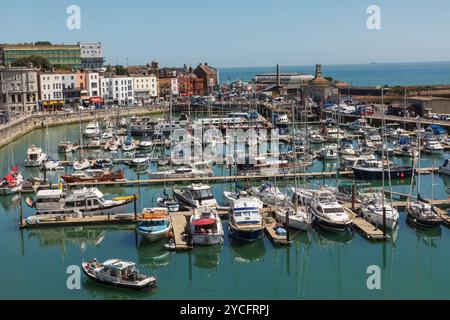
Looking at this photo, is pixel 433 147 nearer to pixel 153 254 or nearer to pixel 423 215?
pixel 423 215

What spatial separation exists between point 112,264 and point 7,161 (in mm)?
25395

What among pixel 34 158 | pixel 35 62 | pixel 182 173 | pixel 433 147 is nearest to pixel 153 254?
pixel 182 173

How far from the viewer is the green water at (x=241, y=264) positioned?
59.1 ft

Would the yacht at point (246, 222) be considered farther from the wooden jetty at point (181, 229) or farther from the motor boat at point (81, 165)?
the motor boat at point (81, 165)

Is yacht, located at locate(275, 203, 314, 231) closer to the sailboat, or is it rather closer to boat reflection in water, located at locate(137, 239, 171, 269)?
the sailboat

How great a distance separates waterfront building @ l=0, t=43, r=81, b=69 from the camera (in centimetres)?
8538

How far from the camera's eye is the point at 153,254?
21.1m

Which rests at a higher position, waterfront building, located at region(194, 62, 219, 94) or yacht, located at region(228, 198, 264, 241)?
waterfront building, located at region(194, 62, 219, 94)

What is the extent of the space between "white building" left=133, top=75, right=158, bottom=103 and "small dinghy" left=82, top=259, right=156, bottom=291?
65678mm

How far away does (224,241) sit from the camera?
2205 centimetres

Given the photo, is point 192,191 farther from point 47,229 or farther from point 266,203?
point 47,229

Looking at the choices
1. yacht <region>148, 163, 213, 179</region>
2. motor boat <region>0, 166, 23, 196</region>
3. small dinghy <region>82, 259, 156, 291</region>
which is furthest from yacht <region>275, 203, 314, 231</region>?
motor boat <region>0, 166, 23, 196</region>

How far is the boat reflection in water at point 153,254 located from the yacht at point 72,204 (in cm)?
341

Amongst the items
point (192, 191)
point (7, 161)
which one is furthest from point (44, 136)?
point (192, 191)
